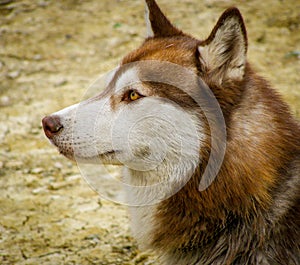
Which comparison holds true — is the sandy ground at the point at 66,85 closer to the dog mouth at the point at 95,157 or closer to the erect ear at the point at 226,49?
the dog mouth at the point at 95,157

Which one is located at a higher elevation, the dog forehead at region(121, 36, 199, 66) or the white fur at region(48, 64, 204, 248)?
the dog forehead at region(121, 36, 199, 66)

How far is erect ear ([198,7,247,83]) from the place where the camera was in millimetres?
3264

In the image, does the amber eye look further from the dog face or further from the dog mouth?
the dog mouth

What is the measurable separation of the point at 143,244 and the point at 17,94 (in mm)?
3879

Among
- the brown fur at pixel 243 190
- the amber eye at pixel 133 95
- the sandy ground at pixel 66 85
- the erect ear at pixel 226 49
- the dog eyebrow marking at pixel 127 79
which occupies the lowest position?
the sandy ground at pixel 66 85

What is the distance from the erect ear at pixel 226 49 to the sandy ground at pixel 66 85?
5.29 ft

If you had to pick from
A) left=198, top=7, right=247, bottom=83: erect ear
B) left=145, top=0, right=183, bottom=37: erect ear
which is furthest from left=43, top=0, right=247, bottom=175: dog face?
left=145, top=0, right=183, bottom=37: erect ear

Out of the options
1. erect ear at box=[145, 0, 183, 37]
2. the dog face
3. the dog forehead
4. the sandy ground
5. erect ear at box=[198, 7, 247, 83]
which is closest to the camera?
erect ear at box=[198, 7, 247, 83]

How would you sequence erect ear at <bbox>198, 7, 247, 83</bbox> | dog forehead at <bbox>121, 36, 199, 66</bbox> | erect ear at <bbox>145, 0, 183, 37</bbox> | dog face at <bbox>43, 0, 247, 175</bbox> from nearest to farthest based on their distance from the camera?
erect ear at <bbox>198, 7, 247, 83</bbox>
dog face at <bbox>43, 0, 247, 175</bbox>
dog forehead at <bbox>121, 36, 199, 66</bbox>
erect ear at <bbox>145, 0, 183, 37</bbox>

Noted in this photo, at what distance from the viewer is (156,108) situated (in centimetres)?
349

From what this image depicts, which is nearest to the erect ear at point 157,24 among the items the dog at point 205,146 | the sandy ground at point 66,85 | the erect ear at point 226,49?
the dog at point 205,146

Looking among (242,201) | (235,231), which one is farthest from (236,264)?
(242,201)

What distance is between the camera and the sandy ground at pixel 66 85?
4781 millimetres

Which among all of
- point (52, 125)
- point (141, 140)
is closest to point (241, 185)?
point (141, 140)
